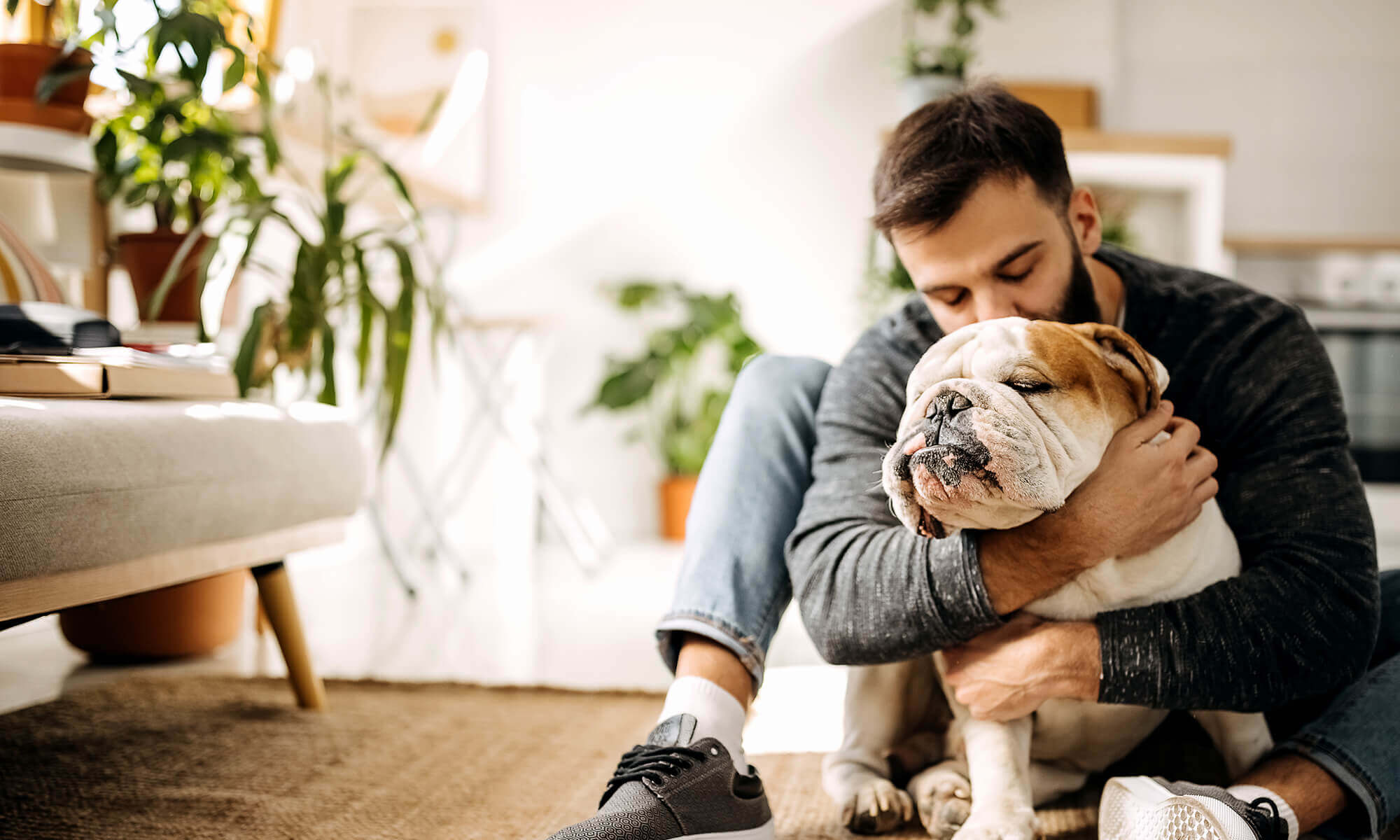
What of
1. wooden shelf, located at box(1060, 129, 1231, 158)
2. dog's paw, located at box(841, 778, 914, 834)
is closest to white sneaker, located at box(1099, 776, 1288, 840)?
dog's paw, located at box(841, 778, 914, 834)

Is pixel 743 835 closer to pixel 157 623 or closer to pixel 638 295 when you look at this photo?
pixel 157 623

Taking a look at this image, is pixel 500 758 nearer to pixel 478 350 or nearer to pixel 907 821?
pixel 907 821

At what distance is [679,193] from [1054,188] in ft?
11.8

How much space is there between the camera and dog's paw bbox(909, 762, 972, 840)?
109cm

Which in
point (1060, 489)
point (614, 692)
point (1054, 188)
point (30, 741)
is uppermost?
point (1054, 188)

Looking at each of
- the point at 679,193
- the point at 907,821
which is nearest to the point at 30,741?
the point at 907,821

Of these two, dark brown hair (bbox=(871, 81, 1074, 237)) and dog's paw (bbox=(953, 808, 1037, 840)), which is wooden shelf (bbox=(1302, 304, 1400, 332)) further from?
dog's paw (bbox=(953, 808, 1037, 840))

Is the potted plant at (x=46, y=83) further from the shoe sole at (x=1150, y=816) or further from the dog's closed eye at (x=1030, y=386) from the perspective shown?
the shoe sole at (x=1150, y=816)

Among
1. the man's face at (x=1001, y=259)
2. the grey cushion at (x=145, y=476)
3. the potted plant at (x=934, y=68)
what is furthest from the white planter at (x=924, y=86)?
the grey cushion at (x=145, y=476)

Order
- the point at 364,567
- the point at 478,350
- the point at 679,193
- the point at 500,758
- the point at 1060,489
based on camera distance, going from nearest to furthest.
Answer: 1. the point at 1060,489
2. the point at 500,758
3. the point at 364,567
4. the point at 478,350
5. the point at 679,193

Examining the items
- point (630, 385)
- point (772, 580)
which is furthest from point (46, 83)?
point (630, 385)

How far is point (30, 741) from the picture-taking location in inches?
58.2

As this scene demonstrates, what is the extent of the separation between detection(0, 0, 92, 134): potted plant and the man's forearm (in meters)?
1.81

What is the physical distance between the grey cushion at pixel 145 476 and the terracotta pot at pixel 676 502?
3.06 metres
